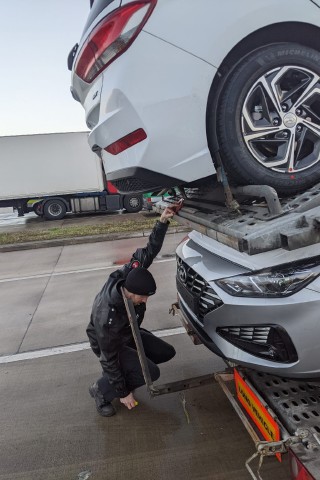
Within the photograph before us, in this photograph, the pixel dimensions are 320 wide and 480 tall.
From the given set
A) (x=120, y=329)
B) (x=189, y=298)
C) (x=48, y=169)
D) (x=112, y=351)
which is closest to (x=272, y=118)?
(x=189, y=298)

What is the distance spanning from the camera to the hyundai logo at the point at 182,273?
103 inches

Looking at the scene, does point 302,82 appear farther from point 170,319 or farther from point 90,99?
point 170,319

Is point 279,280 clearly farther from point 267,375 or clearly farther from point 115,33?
point 115,33

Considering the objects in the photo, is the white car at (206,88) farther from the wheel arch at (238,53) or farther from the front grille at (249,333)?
the front grille at (249,333)

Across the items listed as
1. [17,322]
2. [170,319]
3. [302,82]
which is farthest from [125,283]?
[17,322]

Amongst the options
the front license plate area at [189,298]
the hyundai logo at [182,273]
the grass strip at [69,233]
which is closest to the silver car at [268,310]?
the front license plate area at [189,298]

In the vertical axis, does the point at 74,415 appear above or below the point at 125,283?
below

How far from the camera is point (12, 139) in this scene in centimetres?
1527

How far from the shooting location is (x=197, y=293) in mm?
2365

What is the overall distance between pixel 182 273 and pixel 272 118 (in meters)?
1.20

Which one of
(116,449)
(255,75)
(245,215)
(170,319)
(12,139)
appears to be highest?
(12,139)

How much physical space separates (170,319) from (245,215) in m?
2.62

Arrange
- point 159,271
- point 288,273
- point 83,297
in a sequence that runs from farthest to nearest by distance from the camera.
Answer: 1. point 159,271
2. point 83,297
3. point 288,273

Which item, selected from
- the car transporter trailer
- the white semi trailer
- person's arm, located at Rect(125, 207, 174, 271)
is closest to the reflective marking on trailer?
the car transporter trailer
